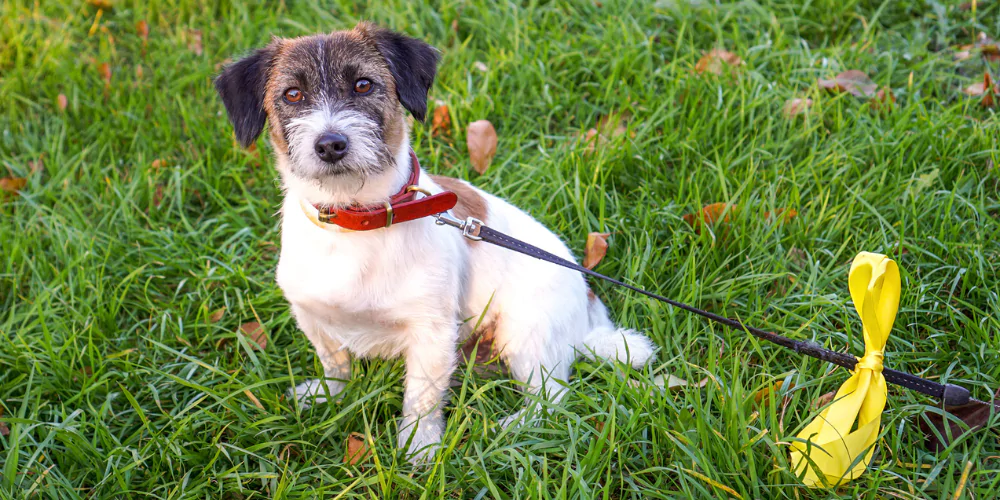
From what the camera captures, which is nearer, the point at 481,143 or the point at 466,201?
the point at 466,201

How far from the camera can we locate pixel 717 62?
432cm

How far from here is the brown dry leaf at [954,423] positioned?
2398mm

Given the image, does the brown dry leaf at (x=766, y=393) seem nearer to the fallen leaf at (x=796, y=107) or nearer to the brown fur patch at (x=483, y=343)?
the brown fur patch at (x=483, y=343)

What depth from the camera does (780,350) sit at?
9.28ft

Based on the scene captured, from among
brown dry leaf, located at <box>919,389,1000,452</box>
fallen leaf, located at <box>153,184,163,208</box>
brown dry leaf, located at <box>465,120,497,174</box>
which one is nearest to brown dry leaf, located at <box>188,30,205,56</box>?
fallen leaf, located at <box>153,184,163,208</box>

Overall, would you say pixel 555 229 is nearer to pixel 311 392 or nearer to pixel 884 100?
pixel 311 392

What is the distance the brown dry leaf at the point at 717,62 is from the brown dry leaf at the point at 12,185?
390cm

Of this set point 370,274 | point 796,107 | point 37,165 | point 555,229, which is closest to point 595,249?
point 555,229

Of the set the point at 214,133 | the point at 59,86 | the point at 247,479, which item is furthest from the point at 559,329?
the point at 59,86

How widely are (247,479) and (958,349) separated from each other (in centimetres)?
268

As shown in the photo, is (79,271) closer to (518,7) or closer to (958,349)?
(518,7)

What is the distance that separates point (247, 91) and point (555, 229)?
1.58 metres

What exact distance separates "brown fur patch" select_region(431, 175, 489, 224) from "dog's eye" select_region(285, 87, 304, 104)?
0.65m

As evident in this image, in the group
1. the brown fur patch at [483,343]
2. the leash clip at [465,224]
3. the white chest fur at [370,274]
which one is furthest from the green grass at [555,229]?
the leash clip at [465,224]
